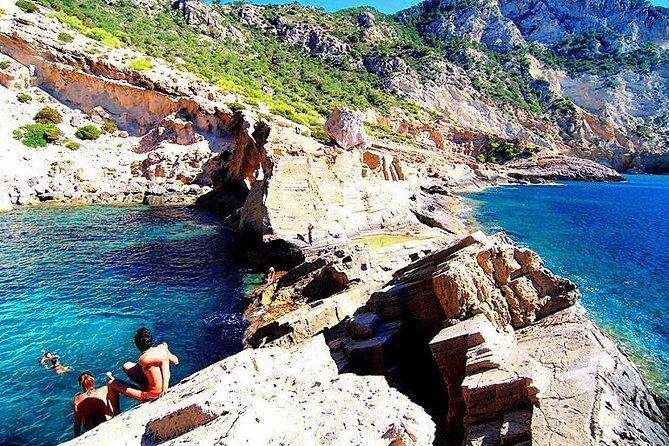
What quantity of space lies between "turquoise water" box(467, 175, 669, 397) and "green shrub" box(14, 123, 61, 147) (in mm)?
39130

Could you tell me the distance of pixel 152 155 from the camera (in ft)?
139

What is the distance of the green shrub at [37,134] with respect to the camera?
38.8 meters

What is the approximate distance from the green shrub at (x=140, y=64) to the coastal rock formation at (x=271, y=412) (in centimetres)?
4764

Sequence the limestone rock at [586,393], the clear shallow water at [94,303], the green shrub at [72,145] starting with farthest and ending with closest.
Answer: the green shrub at [72,145]
the clear shallow water at [94,303]
the limestone rock at [586,393]

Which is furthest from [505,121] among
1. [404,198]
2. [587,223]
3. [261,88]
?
[404,198]

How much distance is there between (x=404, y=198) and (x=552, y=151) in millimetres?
70674

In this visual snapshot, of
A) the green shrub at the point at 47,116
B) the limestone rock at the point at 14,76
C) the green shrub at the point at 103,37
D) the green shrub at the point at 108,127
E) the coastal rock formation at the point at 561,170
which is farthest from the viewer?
the coastal rock formation at the point at 561,170

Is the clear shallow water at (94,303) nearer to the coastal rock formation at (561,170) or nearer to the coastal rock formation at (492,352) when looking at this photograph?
the coastal rock formation at (492,352)

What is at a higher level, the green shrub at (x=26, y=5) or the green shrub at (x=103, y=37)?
the green shrub at (x=26, y=5)

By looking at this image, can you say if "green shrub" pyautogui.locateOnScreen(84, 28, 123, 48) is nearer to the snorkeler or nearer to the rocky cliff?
the snorkeler

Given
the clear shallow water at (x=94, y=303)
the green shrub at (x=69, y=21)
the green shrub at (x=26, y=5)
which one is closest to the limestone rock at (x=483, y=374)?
the clear shallow water at (x=94, y=303)

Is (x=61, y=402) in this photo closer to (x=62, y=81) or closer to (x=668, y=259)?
(x=668, y=259)

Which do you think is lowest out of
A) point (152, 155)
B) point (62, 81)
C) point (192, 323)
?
point (192, 323)

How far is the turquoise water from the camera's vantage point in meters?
15.8
